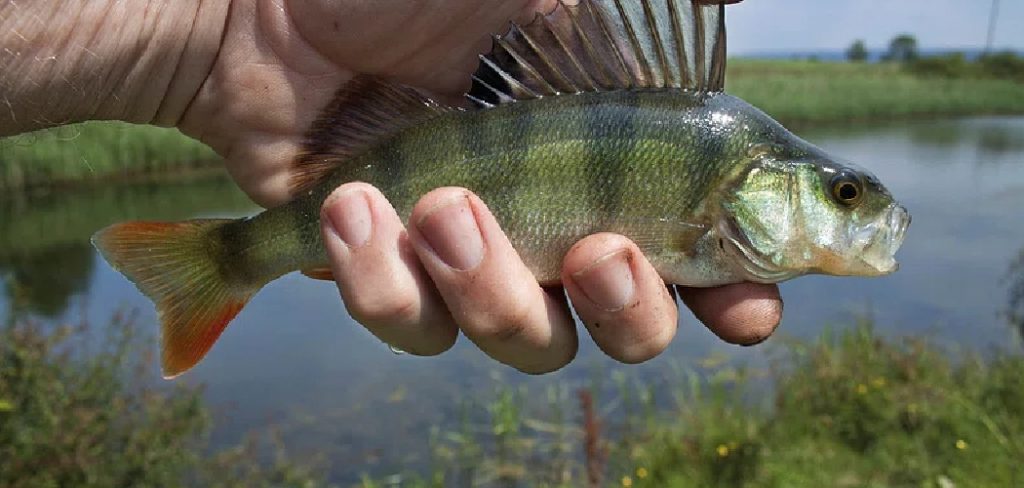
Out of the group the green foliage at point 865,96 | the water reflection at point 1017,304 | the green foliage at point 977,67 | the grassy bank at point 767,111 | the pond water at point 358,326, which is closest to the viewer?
the pond water at point 358,326

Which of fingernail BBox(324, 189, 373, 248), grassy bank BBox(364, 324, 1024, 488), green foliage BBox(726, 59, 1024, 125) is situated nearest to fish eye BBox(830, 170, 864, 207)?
fingernail BBox(324, 189, 373, 248)

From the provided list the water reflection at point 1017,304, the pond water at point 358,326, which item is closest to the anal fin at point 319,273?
the pond water at point 358,326

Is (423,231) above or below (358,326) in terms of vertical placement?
above

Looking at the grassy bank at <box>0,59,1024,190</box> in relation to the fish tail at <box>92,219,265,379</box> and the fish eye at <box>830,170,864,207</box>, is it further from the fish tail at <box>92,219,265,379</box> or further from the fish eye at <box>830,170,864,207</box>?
the fish eye at <box>830,170,864,207</box>

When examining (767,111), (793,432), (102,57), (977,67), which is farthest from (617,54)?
(977,67)

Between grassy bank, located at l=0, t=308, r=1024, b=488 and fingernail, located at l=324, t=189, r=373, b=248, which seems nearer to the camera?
fingernail, located at l=324, t=189, r=373, b=248

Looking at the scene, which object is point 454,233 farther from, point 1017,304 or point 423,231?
point 1017,304

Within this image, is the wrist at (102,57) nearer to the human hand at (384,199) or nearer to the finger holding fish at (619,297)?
the human hand at (384,199)
